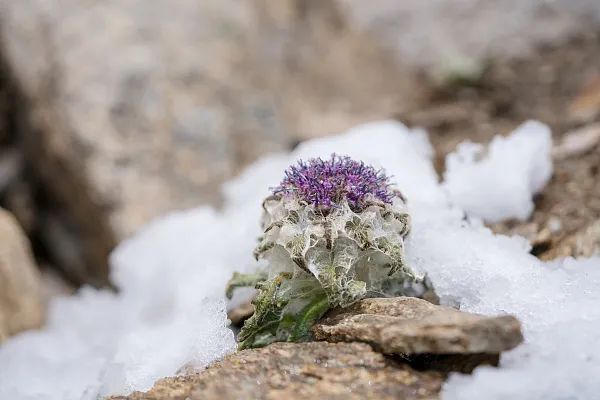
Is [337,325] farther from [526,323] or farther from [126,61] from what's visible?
[126,61]

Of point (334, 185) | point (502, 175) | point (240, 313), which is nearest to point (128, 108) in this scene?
point (240, 313)

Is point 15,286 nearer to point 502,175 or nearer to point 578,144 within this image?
point 502,175

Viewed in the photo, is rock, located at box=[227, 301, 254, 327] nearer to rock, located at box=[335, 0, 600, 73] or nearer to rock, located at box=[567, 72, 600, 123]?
rock, located at box=[567, 72, 600, 123]

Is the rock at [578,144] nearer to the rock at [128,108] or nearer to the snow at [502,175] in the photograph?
the snow at [502,175]

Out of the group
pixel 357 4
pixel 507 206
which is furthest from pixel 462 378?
pixel 357 4

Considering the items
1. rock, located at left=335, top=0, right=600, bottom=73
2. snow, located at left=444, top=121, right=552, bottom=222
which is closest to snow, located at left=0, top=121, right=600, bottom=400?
snow, located at left=444, top=121, right=552, bottom=222

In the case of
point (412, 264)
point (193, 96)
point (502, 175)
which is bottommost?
point (412, 264)
